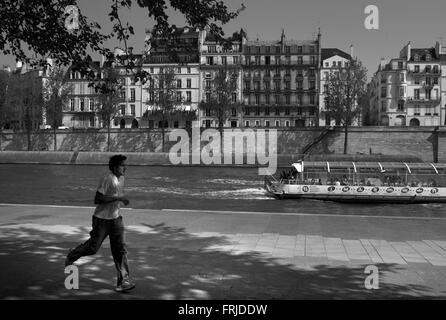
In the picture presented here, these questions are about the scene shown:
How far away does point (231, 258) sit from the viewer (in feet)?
31.3

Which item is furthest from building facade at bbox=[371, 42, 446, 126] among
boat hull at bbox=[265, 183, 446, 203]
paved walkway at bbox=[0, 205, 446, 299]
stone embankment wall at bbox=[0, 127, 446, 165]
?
paved walkway at bbox=[0, 205, 446, 299]

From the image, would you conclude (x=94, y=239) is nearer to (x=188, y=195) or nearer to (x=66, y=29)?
(x=66, y=29)

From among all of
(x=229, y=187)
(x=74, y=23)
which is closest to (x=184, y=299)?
(x=74, y=23)

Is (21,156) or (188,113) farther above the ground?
(188,113)

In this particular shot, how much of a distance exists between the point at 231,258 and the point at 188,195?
26924 millimetres

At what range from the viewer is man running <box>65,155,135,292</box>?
705 cm

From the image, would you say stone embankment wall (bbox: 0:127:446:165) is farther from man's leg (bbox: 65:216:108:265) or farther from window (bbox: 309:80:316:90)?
man's leg (bbox: 65:216:108:265)

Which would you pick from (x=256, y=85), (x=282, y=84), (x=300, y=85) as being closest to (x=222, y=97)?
(x=256, y=85)

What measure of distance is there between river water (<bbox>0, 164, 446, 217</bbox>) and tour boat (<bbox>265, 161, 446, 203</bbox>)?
87 centimetres

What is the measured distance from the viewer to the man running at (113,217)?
7.05 metres

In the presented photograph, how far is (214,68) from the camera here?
9138 centimetres

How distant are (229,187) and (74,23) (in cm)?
3311

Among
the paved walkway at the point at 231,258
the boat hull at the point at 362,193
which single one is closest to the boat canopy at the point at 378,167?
the boat hull at the point at 362,193
